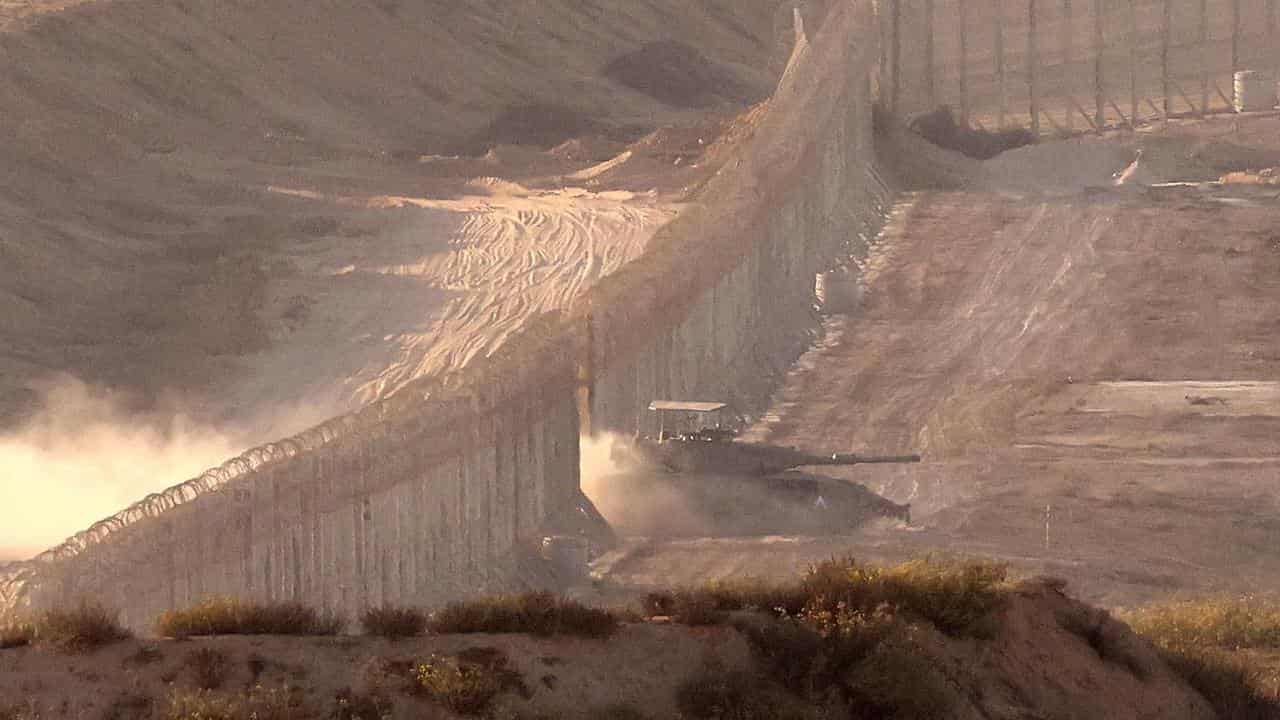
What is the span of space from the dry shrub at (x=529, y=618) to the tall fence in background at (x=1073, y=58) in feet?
173

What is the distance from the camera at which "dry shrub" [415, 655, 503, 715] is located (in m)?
12.9

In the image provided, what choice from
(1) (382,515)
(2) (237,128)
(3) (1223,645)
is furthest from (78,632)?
(2) (237,128)

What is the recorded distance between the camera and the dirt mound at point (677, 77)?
79.8m

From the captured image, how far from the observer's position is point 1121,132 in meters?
68.3

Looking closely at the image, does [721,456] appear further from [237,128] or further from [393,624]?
[237,128]

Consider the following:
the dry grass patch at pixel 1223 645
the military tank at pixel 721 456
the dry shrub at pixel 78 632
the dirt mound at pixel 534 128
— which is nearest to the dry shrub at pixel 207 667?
the dry shrub at pixel 78 632

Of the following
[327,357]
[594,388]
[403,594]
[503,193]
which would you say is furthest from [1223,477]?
[503,193]

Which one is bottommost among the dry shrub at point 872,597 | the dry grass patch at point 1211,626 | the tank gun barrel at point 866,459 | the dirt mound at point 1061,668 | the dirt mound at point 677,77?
the dry grass patch at point 1211,626

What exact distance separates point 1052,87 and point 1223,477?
45.0 m

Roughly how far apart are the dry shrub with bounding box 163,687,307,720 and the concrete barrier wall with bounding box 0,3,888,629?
8472 mm

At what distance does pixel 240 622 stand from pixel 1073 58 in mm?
72143

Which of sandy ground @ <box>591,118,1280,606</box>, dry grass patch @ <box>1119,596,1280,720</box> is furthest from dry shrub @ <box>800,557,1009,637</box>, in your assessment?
sandy ground @ <box>591,118,1280,606</box>

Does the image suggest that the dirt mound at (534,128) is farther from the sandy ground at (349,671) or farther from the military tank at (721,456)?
the sandy ground at (349,671)

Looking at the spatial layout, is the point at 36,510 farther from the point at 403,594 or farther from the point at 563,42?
the point at 563,42
